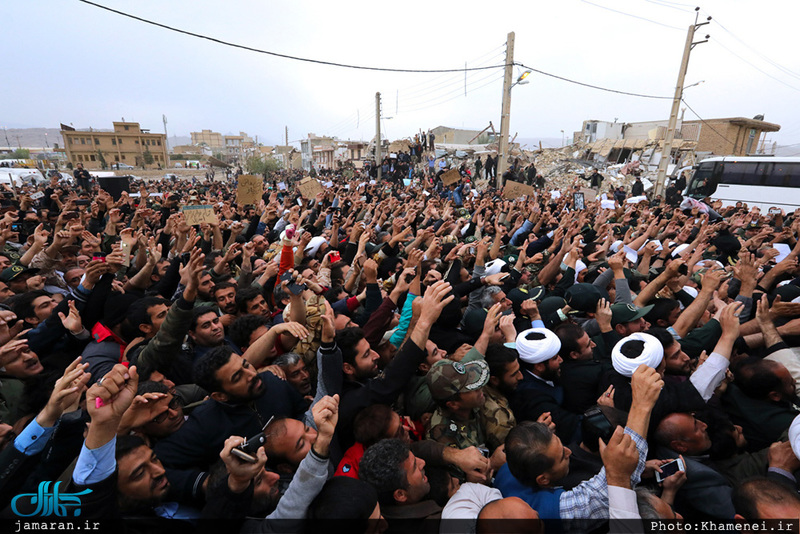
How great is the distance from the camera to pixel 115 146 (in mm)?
61719

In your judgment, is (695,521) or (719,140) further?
(719,140)

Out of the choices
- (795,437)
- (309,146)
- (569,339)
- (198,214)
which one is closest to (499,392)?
(569,339)

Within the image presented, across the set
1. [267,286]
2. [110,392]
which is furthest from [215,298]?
[110,392]

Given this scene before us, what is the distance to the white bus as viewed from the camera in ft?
52.2

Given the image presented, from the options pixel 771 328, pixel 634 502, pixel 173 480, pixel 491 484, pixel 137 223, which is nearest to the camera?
pixel 634 502

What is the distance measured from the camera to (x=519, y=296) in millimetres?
4594

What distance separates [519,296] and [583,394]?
1.73 meters

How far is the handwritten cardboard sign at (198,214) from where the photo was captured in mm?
5566

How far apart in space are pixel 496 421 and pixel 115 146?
262 ft

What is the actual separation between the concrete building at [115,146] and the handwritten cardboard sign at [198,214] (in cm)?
6675

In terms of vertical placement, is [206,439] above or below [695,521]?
above

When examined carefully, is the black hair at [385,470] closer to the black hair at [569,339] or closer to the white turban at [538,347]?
the white turban at [538,347]

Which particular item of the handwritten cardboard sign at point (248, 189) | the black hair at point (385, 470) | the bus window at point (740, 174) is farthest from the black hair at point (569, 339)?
the bus window at point (740, 174)

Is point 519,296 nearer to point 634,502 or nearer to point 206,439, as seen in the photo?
point 634,502
